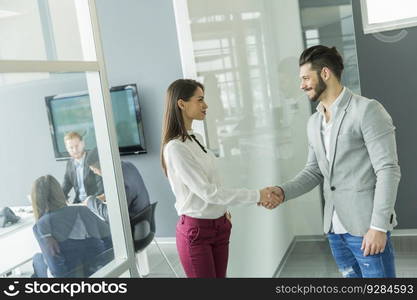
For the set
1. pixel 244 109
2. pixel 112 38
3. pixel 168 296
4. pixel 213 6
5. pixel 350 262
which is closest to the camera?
pixel 168 296

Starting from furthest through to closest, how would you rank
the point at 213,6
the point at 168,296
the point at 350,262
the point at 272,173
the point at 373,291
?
the point at 272,173 → the point at 213,6 → the point at 350,262 → the point at 373,291 → the point at 168,296

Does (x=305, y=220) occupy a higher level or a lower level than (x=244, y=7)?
lower

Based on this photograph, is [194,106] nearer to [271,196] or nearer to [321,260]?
[271,196]

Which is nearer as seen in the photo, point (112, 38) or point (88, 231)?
point (88, 231)

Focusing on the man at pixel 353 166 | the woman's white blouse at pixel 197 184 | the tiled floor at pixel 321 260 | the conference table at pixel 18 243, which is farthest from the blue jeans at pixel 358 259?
the conference table at pixel 18 243

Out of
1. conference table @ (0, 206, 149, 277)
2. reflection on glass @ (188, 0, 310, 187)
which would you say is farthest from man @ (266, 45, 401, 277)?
conference table @ (0, 206, 149, 277)

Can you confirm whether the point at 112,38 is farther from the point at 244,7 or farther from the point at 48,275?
the point at 48,275

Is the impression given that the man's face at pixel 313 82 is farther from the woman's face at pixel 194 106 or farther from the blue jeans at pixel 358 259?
the blue jeans at pixel 358 259

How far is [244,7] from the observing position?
324cm

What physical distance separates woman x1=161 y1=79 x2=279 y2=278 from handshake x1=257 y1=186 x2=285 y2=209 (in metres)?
0.17

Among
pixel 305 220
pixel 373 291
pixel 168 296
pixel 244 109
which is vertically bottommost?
pixel 305 220

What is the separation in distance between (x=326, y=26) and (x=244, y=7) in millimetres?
566

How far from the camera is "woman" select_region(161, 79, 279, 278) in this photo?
2203 mm

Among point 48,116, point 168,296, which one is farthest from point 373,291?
point 48,116
